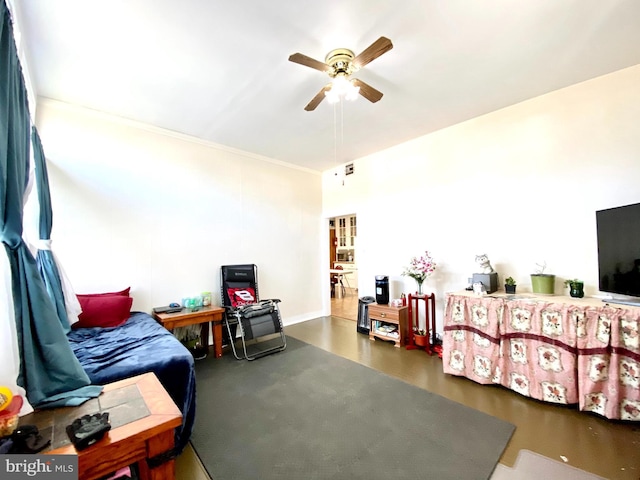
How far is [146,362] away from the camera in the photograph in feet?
6.16

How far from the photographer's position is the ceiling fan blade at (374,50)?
175 centimetres

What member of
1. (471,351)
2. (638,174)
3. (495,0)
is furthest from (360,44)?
(471,351)

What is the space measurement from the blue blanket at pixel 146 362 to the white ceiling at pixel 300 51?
240 centimetres

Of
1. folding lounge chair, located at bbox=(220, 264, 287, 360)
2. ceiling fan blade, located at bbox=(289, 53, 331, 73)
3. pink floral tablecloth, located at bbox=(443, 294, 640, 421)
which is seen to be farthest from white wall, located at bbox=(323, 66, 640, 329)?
ceiling fan blade, located at bbox=(289, 53, 331, 73)

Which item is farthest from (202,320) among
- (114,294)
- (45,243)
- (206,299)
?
(45,243)

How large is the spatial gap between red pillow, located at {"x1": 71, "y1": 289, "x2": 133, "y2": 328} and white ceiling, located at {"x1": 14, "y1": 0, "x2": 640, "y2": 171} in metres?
2.12

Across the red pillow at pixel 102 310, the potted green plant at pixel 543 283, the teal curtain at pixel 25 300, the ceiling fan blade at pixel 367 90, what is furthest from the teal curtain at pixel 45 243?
the potted green plant at pixel 543 283

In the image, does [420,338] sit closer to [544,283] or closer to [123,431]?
[544,283]

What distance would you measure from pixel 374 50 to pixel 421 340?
3.23 m

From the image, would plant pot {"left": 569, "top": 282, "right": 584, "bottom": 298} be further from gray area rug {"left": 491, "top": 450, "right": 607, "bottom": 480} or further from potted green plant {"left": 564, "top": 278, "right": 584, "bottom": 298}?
gray area rug {"left": 491, "top": 450, "right": 607, "bottom": 480}

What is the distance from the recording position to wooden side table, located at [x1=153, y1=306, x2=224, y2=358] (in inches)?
119

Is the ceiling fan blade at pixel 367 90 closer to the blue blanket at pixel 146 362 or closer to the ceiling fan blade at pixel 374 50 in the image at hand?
the ceiling fan blade at pixel 374 50

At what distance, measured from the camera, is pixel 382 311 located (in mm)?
3795

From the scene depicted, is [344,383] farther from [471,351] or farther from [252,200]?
[252,200]
